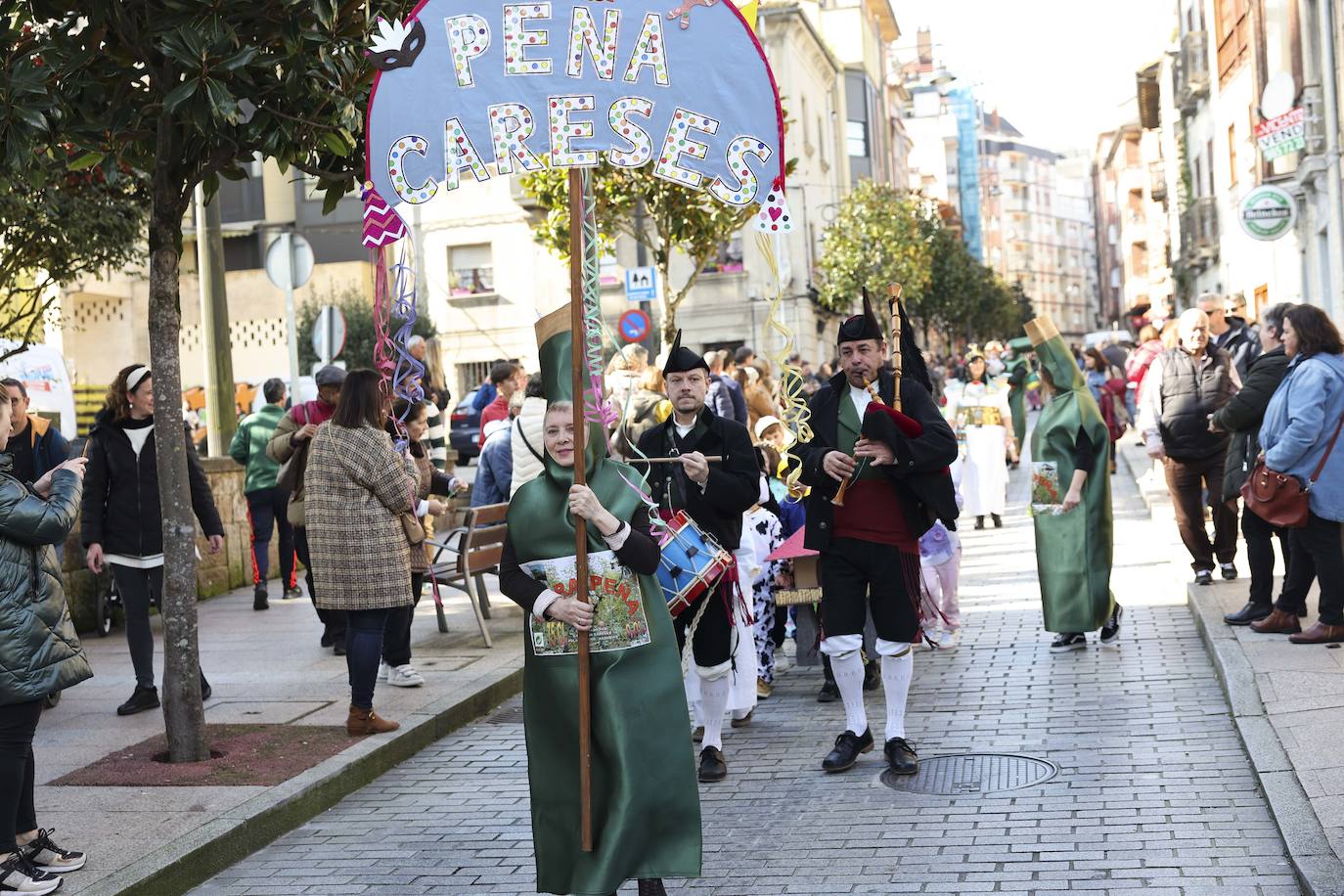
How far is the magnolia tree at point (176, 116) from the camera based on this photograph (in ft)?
22.8

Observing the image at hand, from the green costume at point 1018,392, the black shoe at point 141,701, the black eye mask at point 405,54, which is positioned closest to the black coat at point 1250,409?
the black eye mask at point 405,54

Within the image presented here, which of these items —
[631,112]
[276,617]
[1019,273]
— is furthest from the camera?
[1019,273]

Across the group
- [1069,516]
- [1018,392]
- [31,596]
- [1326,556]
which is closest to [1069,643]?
[1069,516]

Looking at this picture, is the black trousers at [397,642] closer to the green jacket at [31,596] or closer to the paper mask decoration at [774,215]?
the green jacket at [31,596]

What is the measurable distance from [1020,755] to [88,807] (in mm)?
4136

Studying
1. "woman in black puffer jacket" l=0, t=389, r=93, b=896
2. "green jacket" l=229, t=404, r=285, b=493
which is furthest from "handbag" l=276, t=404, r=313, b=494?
"woman in black puffer jacket" l=0, t=389, r=93, b=896

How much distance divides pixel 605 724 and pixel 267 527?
9.40 metres

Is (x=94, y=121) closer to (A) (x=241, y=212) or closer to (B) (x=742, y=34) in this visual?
(B) (x=742, y=34)

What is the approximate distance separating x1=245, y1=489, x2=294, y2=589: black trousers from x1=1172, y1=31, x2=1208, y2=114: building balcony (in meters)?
27.2

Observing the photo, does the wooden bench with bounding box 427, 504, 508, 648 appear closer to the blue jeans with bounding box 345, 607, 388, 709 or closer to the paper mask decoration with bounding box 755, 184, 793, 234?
the blue jeans with bounding box 345, 607, 388, 709

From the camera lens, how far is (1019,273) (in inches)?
5689

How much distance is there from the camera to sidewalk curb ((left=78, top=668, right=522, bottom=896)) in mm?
5641

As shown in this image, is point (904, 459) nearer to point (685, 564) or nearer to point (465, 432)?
point (685, 564)

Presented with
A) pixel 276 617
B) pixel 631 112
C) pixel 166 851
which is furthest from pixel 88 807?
pixel 276 617
